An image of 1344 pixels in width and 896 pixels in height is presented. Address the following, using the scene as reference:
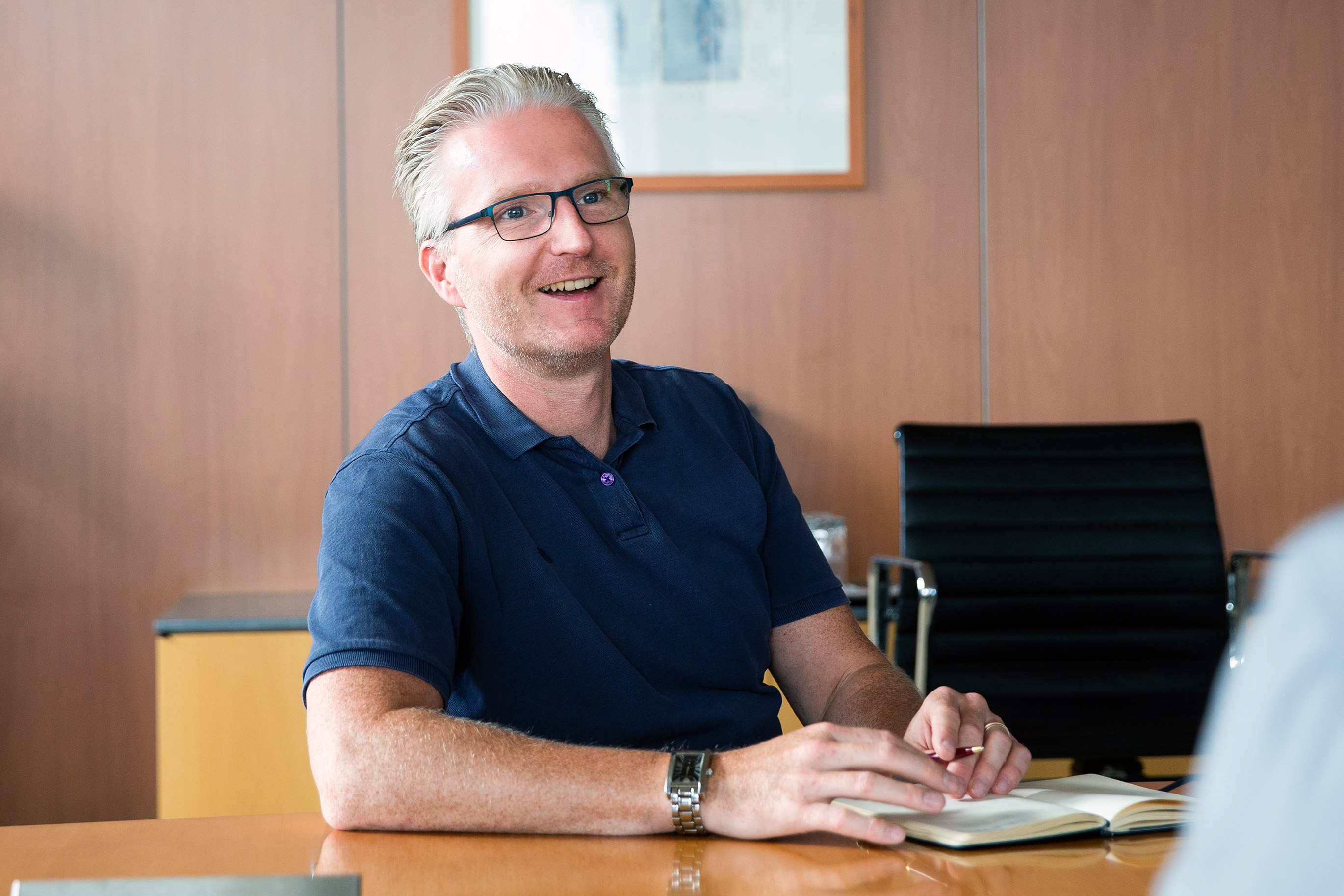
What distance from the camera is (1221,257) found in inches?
123

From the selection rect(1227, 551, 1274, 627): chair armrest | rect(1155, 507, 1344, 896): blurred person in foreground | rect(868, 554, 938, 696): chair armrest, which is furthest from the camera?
rect(1227, 551, 1274, 627): chair armrest

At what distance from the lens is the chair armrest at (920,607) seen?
2.29 m

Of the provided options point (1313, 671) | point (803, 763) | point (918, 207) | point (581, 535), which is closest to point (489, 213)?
point (581, 535)

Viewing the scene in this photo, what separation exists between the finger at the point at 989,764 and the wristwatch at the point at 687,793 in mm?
265

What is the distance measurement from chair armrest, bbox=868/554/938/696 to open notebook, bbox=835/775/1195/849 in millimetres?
1135

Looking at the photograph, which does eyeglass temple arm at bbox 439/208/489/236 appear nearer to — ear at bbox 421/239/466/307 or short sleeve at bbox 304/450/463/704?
ear at bbox 421/239/466/307

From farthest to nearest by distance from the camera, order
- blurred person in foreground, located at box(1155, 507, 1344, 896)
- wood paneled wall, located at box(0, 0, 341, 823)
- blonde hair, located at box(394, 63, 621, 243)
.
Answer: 1. wood paneled wall, located at box(0, 0, 341, 823)
2. blonde hair, located at box(394, 63, 621, 243)
3. blurred person in foreground, located at box(1155, 507, 1344, 896)

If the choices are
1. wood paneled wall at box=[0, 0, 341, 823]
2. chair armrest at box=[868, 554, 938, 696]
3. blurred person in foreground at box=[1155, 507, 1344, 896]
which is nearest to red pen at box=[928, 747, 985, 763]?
blurred person in foreground at box=[1155, 507, 1344, 896]

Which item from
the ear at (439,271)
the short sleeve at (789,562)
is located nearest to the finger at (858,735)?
the short sleeve at (789,562)

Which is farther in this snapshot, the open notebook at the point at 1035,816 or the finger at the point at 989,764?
the finger at the point at 989,764

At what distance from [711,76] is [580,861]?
97.8 inches

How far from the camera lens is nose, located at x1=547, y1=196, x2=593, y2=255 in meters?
1.49

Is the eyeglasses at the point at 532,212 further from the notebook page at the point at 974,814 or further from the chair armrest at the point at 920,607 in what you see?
the chair armrest at the point at 920,607

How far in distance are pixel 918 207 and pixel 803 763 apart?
2343mm
